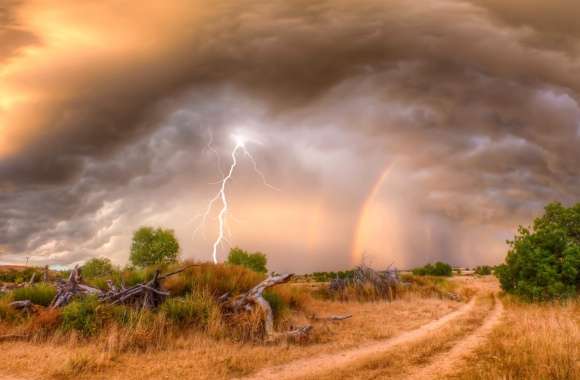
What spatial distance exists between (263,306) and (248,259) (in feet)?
141

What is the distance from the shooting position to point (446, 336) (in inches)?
426

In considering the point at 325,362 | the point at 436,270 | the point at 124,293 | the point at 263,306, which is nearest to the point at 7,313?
the point at 124,293

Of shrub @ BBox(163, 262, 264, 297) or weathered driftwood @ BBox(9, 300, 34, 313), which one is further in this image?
shrub @ BBox(163, 262, 264, 297)

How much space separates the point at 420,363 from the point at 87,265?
39.8 meters

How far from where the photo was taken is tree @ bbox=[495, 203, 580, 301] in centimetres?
1758

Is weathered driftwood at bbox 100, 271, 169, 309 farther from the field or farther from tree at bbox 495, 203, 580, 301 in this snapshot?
tree at bbox 495, 203, 580, 301

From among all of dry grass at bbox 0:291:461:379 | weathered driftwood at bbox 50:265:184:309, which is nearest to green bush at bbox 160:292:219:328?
dry grass at bbox 0:291:461:379

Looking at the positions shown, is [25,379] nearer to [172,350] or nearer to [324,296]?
[172,350]

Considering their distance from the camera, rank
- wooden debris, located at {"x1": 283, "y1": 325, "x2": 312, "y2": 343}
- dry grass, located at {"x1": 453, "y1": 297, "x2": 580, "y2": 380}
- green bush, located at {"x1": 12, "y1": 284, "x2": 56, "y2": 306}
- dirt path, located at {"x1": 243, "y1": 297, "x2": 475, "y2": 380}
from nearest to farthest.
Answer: dry grass, located at {"x1": 453, "y1": 297, "x2": 580, "y2": 380}, dirt path, located at {"x1": 243, "y1": 297, "x2": 475, "y2": 380}, wooden debris, located at {"x1": 283, "y1": 325, "x2": 312, "y2": 343}, green bush, located at {"x1": 12, "y1": 284, "x2": 56, "y2": 306}

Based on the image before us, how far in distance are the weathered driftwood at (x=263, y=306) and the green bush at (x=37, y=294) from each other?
6.25m

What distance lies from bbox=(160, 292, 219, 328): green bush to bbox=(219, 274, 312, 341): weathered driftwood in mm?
810

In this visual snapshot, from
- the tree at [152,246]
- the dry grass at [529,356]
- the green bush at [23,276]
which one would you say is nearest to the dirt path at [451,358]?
the dry grass at [529,356]

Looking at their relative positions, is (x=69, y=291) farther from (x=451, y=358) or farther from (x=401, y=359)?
(x=451, y=358)

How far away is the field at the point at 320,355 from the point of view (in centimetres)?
719
